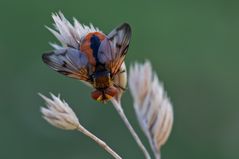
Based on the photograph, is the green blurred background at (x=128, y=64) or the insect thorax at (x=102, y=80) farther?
the green blurred background at (x=128, y=64)

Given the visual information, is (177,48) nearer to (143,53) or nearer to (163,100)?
(143,53)

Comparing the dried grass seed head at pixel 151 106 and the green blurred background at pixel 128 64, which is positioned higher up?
the green blurred background at pixel 128 64

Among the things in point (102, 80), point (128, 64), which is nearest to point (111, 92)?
point (102, 80)

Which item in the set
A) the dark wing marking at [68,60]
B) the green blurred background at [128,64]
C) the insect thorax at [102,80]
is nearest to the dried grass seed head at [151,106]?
the insect thorax at [102,80]

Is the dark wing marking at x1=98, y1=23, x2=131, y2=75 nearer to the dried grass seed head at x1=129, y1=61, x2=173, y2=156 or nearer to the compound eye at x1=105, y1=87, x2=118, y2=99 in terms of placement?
the compound eye at x1=105, y1=87, x2=118, y2=99

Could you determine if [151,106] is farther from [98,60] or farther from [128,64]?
[128,64]

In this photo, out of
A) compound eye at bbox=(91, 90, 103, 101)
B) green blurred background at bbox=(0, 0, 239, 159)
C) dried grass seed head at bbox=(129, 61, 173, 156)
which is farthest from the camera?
green blurred background at bbox=(0, 0, 239, 159)

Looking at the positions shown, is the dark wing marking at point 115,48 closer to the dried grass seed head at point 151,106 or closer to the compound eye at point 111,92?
the compound eye at point 111,92

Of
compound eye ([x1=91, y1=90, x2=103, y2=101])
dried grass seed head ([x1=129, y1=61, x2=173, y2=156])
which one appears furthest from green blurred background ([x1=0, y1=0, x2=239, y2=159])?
compound eye ([x1=91, y1=90, x2=103, y2=101])
